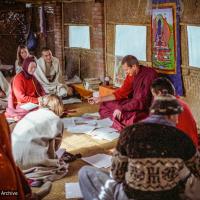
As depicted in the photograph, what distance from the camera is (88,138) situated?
17.9ft

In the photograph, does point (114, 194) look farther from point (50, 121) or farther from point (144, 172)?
point (50, 121)

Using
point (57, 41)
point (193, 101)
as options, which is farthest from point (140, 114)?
point (57, 41)

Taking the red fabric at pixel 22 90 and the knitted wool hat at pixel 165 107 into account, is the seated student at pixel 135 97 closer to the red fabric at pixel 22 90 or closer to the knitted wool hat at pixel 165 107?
the red fabric at pixel 22 90

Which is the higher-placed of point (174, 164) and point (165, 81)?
point (165, 81)

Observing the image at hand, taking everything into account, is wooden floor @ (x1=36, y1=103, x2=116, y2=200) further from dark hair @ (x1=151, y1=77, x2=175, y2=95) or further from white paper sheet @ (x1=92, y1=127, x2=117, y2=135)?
dark hair @ (x1=151, y1=77, x2=175, y2=95)

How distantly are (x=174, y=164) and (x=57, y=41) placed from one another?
7218mm

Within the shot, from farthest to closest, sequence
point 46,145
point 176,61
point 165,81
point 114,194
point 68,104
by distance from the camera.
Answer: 1. point 68,104
2. point 176,61
3. point 46,145
4. point 165,81
5. point 114,194

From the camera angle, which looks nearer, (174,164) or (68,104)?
(174,164)

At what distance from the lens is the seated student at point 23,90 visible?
19.8 ft

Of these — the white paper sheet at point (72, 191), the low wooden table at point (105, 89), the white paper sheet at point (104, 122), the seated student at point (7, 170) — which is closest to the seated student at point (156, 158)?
the seated student at point (7, 170)

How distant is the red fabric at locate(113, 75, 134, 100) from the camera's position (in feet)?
19.8

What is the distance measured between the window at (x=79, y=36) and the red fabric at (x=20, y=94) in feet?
8.36

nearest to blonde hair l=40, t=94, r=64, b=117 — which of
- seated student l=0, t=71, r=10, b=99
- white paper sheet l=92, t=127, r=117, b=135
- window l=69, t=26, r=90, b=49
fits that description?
white paper sheet l=92, t=127, r=117, b=135

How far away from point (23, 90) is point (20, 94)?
0.29ft
